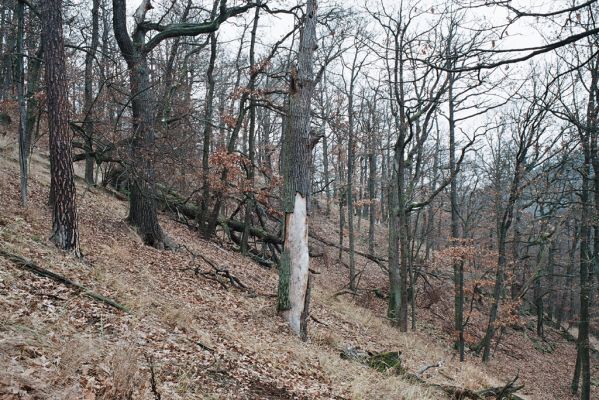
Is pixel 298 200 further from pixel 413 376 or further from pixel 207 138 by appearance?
pixel 207 138

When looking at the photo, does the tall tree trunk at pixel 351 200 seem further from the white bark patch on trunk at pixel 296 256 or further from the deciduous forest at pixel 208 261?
the white bark patch on trunk at pixel 296 256

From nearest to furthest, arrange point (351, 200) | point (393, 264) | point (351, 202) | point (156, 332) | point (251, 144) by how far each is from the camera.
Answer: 1. point (156, 332)
2. point (251, 144)
3. point (393, 264)
4. point (351, 202)
5. point (351, 200)

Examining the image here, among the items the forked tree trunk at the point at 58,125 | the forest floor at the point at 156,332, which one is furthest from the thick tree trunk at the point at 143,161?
the forked tree trunk at the point at 58,125

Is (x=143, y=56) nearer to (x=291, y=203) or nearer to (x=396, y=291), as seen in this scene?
(x=291, y=203)

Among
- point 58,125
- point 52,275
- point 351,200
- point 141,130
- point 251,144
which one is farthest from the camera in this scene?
point 351,200

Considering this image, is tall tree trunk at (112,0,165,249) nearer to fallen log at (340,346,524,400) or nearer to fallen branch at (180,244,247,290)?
fallen branch at (180,244,247,290)

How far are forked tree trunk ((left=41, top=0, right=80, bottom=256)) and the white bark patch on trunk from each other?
389cm

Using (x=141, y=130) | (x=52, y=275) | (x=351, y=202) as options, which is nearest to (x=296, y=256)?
(x=52, y=275)

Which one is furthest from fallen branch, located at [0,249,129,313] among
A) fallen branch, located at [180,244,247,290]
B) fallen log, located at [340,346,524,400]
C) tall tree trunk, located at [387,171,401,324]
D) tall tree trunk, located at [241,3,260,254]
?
tall tree trunk, located at [387,171,401,324]

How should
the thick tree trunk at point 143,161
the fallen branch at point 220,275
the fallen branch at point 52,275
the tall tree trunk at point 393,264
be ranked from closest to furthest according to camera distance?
the fallen branch at point 52,275 → the thick tree trunk at point 143,161 → the fallen branch at point 220,275 → the tall tree trunk at point 393,264

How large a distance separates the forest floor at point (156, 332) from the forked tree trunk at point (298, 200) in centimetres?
46

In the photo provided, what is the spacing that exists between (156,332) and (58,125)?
4.06 metres

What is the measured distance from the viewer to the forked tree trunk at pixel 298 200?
825cm

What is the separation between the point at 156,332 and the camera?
5480 mm
